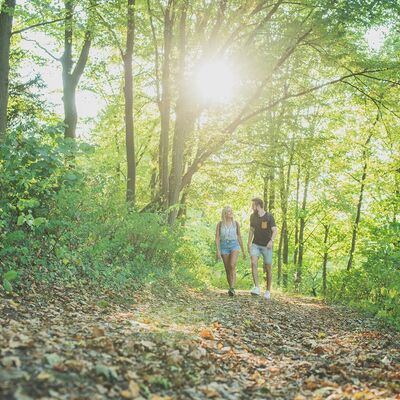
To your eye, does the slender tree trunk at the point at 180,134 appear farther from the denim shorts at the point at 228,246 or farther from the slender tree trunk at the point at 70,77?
the denim shorts at the point at 228,246

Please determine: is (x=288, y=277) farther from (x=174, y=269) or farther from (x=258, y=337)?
(x=258, y=337)

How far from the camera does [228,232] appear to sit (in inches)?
437

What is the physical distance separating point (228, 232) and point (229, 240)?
0.20 meters

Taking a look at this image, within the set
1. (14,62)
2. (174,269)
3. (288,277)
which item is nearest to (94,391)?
(174,269)

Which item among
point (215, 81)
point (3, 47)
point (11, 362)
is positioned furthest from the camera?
point (215, 81)

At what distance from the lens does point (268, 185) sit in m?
24.0

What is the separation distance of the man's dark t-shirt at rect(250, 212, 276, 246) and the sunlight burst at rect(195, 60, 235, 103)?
6.38 metres

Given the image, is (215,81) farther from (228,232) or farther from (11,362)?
(11,362)

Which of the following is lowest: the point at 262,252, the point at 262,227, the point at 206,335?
the point at 206,335

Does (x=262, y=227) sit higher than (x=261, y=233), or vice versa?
(x=262, y=227)

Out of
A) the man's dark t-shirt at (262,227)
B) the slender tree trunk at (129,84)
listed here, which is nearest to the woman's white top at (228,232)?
the man's dark t-shirt at (262,227)

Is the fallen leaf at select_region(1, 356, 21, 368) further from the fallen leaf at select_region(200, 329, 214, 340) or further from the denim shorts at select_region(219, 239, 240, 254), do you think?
the denim shorts at select_region(219, 239, 240, 254)

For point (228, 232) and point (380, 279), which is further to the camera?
point (228, 232)

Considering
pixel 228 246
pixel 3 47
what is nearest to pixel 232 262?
pixel 228 246
